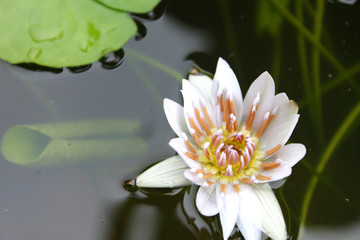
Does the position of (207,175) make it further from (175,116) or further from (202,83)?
(202,83)

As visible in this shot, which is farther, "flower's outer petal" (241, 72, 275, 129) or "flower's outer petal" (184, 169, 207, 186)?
"flower's outer petal" (241, 72, 275, 129)

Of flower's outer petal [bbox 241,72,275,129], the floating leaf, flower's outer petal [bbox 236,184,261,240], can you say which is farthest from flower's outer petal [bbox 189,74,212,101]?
flower's outer petal [bbox 236,184,261,240]

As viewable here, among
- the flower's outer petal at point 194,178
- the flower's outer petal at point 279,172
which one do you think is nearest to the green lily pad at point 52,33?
the flower's outer petal at point 194,178

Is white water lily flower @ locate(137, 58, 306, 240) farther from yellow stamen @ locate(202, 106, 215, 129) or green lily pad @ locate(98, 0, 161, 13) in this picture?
green lily pad @ locate(98, 0, 161, 13)

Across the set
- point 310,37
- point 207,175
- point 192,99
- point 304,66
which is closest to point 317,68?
point 304,66

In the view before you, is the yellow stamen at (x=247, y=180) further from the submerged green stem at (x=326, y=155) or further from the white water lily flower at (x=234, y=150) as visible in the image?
the submerged green stem at (x=326, y=155)

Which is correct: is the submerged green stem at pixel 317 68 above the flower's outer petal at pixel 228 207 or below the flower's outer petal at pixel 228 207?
above
